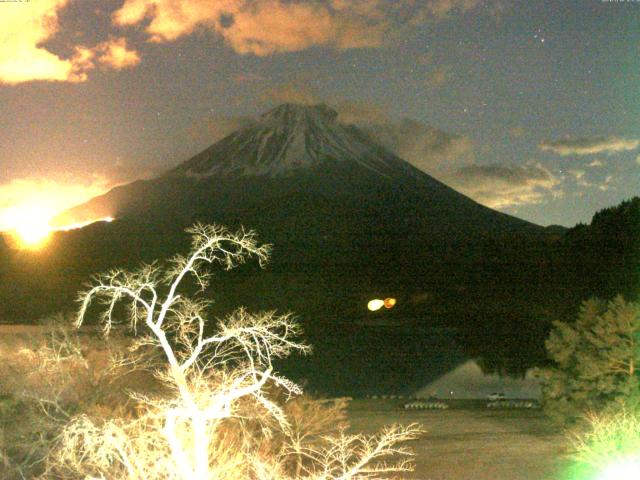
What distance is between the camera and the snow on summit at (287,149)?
174875mm

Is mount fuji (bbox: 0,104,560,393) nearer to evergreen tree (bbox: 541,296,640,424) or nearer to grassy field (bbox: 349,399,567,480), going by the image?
grassy field (bbox: 349,399,567,480)

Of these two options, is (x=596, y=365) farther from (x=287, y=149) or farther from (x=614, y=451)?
(x=287, y=149)

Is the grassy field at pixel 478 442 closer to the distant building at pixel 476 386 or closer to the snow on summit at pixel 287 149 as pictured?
the distant building at pixel 476 386

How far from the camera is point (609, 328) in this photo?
762 inches

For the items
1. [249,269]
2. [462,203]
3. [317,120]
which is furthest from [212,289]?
[317,120]

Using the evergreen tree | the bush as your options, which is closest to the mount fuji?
the evergreen tree

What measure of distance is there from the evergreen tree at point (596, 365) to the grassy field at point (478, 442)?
3.26 ft

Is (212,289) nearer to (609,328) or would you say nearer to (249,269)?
(249,269)

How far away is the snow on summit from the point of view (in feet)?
574

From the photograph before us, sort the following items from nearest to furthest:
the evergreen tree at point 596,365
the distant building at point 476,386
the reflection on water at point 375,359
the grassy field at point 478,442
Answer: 1. the grassy field at point 478,442
2. the evergreen tree at point 596,365
3. the distant building at point 476,386
4. the reflection on water at point 375,359

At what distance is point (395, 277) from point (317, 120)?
114m

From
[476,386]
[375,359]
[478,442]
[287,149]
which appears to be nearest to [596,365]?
[478,442]

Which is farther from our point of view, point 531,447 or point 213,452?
point 531,447

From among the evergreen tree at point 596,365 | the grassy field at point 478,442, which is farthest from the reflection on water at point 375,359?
the evergreen tree at point 596,365
